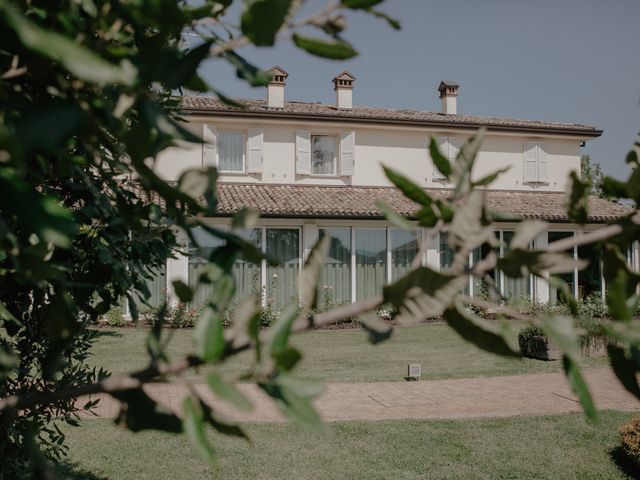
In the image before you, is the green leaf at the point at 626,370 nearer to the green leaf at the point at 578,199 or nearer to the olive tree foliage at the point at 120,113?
the green leaf at the point at 578,199

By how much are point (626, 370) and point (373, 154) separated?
19601 millimetres

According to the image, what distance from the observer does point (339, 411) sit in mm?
7879

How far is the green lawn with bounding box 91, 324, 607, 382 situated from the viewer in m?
10.2

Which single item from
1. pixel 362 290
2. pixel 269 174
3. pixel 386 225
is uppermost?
pixel 269 174

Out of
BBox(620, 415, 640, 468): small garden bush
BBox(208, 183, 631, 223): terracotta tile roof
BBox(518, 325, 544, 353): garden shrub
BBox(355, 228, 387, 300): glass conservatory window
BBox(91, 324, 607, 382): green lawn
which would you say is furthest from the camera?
BBox(355, 228, 387, 300): glass conservatory window

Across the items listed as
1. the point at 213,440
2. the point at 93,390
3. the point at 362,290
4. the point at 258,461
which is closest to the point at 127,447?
the point at 213,440

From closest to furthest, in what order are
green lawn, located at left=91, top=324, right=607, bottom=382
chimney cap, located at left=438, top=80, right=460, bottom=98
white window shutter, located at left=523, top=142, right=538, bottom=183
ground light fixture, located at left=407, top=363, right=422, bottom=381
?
ground light fixture, located at left=407, top=363, right=422, bottom=381 < green lawn, located at left=91, top=324, right=607, bottom=382 < white window shutter, located at left=523, top=142, right=538, bottom=183 < chimney cap, located at left=438, top=80, right=460, bottom=98

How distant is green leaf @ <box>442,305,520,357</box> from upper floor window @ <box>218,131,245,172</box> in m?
19.0

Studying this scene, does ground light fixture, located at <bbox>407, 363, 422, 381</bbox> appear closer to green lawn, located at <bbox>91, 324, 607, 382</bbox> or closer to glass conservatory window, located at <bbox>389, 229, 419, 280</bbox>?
green lawn, located at <bbox>91, 324, 607, 382</bbox>

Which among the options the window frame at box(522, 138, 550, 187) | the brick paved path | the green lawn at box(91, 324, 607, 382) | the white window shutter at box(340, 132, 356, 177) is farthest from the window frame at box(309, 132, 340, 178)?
the brick paved path

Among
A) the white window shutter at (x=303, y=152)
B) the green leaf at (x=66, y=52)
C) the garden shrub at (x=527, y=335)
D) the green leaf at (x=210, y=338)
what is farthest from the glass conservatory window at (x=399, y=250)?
the green leaf at (x=66, y=52)

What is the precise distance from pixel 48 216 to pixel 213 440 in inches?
256

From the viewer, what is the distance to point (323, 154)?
2017 cm

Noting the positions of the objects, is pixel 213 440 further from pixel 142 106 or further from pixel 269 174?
pixel 269 174
